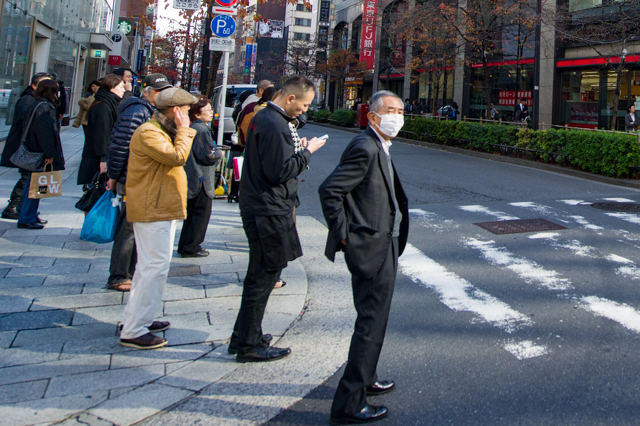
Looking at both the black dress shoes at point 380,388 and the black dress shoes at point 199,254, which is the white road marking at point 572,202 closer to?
the black dress shoes at point 199,254

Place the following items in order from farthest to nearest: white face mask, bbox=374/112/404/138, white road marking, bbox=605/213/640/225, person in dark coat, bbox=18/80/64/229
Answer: white road marking, bbox=605/213/640/225 → person in dark coat, bbox=18/80/64/229 → white face mask, bbox=374/112/404/138

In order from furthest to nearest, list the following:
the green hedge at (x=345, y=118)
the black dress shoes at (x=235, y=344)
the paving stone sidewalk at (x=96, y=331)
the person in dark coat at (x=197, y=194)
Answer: the green hedge at (x=345, y=118) → the person in dark coat at (x=197, y=194) → the black dress shoes at (x=235, y=344) → the paving stone sidewalk at (x=96, y=331)

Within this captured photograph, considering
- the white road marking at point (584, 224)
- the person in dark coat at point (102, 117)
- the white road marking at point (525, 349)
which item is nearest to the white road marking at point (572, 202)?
the white road marking at point (584, 224)

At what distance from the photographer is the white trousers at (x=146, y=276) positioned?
4.20 meters

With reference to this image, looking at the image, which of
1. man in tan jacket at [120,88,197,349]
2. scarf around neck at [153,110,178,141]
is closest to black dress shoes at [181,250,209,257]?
man in tan jacket at [120,88,197,349]

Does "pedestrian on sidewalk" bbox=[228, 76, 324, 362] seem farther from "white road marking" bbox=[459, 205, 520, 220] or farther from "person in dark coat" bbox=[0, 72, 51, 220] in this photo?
"white road marking" bbox=[459, 205, 520, 220]

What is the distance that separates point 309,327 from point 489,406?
170cm

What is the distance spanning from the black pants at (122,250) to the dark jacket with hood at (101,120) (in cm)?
173

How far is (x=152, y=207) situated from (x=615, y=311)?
380 centimetres

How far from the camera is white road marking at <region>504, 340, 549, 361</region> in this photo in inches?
167

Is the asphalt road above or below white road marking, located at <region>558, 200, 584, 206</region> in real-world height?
below

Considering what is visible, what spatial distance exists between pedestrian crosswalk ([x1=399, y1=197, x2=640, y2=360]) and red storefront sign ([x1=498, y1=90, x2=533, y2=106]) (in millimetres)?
20054

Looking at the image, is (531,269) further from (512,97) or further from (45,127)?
(512,97)

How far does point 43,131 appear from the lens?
739 cm
